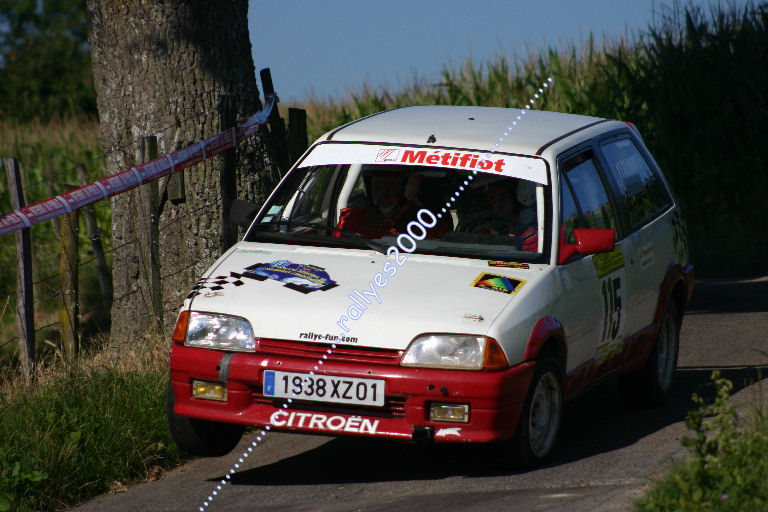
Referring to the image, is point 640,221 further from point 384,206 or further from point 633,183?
point 384,206

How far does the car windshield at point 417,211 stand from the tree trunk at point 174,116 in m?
2.08

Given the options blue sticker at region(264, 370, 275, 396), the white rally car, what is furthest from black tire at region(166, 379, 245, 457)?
blue sticker at region(264, 370, 275, 396)

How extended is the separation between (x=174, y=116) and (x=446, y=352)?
4.59 meters

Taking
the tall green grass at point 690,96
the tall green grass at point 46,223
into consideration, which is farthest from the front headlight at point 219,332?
the tall green grass at point 690,96

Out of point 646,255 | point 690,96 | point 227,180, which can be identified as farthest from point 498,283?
point 690,96

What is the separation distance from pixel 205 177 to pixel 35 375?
2.36 m

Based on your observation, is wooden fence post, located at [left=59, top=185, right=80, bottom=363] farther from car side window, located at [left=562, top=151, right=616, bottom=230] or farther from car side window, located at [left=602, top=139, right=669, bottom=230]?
car side window, located at [left=602, top=139, right=669, bottom=230]

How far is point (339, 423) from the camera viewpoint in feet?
18.5

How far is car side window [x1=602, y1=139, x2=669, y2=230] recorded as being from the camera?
7508mm

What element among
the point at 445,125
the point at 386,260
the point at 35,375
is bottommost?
the point at 35,375

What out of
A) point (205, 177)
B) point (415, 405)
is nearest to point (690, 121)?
point (205, 177)

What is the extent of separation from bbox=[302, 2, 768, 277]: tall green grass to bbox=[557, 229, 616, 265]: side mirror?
11092mm

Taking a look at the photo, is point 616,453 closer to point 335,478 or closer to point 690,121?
point 335,478

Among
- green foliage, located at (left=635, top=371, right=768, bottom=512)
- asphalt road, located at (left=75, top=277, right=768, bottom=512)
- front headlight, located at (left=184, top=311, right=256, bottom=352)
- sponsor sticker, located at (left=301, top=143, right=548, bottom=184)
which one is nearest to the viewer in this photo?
green foliage, located at (left=635, top=371, right=768, bottom=512)
